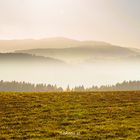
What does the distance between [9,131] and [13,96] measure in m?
26.6

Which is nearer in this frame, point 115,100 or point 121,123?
point 121,123

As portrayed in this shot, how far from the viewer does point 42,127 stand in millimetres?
39906

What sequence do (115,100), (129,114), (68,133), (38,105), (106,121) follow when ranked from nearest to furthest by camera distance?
(68,133)
(106,121)
(129,114)
(38,105)
(115,100)

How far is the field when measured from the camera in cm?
3619

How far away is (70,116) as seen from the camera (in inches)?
1853

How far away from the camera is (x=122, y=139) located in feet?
110

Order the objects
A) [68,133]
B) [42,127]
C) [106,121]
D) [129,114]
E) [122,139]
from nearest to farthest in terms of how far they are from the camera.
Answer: [122,139], [68,133], [42,127], [106,121], [129,114]

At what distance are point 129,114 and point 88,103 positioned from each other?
10.5 m

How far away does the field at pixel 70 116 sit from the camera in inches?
1425

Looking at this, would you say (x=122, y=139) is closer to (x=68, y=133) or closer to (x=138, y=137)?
(x=138, y=137)

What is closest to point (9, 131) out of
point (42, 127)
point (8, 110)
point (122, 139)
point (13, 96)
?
point (42, 127)

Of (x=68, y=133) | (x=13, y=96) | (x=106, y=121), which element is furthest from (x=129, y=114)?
(x=13, y=96)

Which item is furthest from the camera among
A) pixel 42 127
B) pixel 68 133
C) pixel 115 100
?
pixel 115 100

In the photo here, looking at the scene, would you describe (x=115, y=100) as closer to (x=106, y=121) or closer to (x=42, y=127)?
(x=106, y=121)
